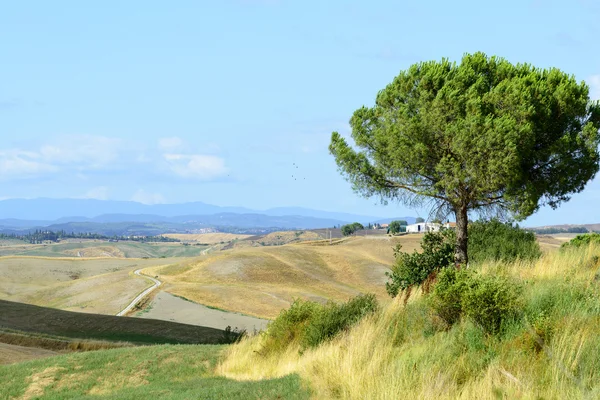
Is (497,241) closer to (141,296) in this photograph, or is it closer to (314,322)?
(314,322)

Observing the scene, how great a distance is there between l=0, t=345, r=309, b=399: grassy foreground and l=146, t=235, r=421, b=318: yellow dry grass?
116 feet

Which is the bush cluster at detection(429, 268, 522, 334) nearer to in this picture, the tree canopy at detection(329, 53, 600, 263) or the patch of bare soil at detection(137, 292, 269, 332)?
the tree canopy at detection(329, 53, 600, 263)

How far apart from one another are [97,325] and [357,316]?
34.4 metres

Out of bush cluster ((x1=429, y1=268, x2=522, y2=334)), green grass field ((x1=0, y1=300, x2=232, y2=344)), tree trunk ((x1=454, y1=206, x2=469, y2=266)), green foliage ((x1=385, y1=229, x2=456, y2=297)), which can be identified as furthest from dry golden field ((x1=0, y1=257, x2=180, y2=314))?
bush cluster ((x1=429, y1=268, x2=522, y2=334))

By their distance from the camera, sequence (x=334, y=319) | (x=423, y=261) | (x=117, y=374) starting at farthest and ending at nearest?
(x=423, y=261) < (x=117, y=374) < (x=334, y=319)

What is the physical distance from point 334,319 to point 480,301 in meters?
5.50

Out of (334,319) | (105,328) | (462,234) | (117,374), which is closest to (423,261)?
(462,234)

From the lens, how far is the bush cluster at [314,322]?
18.3 metres

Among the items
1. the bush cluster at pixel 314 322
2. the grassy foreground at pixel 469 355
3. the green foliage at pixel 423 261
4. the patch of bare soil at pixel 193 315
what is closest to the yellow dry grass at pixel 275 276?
the patch of bare soil at pixel 193 315

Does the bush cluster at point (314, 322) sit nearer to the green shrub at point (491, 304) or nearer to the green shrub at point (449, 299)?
the green shrub at point (449, 299)

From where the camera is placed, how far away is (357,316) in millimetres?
18297

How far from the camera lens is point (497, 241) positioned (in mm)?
41719

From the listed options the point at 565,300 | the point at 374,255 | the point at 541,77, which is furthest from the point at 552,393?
the point at 374,255

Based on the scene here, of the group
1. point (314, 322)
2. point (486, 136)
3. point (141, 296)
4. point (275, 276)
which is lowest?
point (141, 296)
